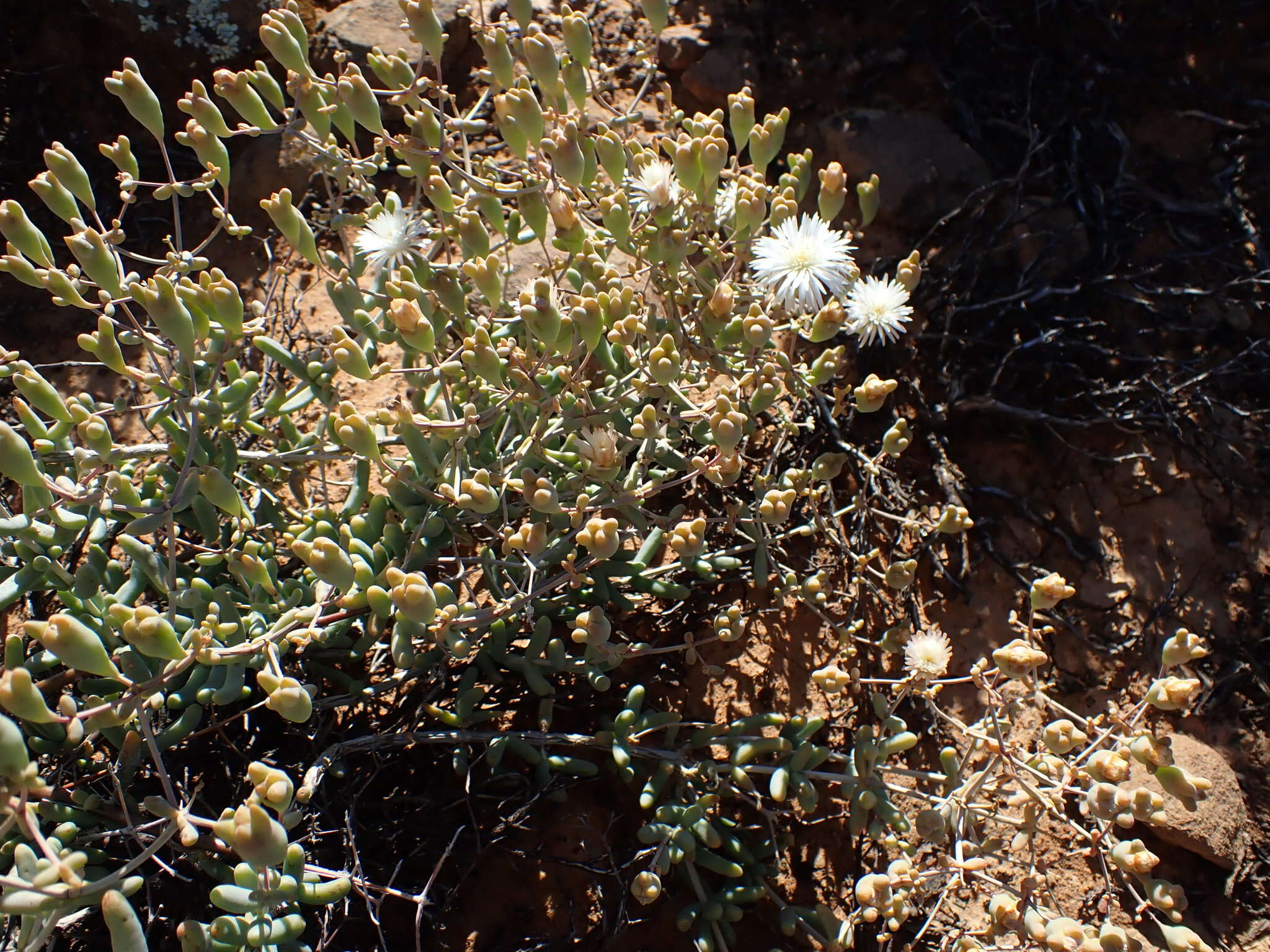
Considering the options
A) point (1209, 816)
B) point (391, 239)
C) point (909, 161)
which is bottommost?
point (1209, 816)

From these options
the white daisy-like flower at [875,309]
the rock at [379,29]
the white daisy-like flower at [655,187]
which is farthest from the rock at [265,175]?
the white daisy-like flower at [875,309]

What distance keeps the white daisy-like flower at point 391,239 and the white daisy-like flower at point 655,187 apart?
1.35ft

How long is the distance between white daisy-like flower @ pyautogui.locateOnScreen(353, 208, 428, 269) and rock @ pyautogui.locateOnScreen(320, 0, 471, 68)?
1415 millimetres

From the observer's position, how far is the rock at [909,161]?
263cm

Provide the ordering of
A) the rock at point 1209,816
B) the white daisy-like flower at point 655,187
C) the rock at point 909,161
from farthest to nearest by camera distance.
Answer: the rock at point 909,161, the rock at point 1209,816, the white daisy-like flower at point 655,187

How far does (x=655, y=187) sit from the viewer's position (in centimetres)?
154

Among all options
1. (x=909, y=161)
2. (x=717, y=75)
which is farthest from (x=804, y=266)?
(x=717, y=75)

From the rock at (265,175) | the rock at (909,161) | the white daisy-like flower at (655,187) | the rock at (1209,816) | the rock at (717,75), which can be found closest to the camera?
the white daisy-like flower at (655,187)

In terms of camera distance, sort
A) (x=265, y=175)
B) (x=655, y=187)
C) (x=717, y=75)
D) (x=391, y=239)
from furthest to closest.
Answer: (x=717, y=75), (x=265, y=175), (x=391, y=239), (x=655, y=187)

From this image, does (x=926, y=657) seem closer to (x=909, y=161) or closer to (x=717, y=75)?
(x=909, y=161)

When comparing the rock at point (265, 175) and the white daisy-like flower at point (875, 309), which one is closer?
the white daisy-like flower at point (875, 309)

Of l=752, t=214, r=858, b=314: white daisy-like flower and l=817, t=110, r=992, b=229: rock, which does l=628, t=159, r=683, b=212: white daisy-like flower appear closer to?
l=752, t=214, r=858, b=314: white daisy-like flower

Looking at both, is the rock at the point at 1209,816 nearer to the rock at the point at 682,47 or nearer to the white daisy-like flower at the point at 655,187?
the white daisy-like flower at the point at 655,187

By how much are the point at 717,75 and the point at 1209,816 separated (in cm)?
254
